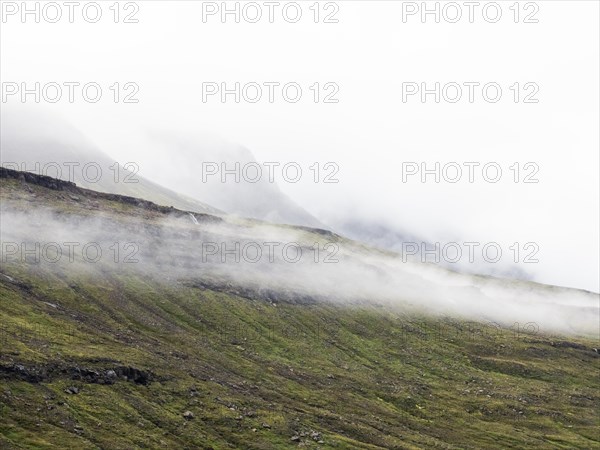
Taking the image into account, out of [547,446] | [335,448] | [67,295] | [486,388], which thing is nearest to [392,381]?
[486,388]

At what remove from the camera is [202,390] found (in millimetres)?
137500

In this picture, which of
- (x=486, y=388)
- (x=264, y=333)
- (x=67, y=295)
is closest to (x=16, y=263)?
(x=67, y=295)

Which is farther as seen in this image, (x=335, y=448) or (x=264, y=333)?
(x=264, y=333)

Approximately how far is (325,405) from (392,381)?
41047mm

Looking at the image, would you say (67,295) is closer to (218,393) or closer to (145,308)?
(145,308)

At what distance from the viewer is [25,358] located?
390 feet

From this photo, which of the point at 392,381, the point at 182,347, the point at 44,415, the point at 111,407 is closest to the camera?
the point at 44,415

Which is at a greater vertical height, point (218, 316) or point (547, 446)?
point (218, 316)

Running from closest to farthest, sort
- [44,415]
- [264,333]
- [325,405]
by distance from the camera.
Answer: [44,415]
[325,405]
[264,333]

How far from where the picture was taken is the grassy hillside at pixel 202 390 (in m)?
111

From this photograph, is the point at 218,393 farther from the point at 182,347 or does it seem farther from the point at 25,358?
the point at 25,358

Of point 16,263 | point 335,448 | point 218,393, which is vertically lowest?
point 335,448

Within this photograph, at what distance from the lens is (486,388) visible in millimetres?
194000

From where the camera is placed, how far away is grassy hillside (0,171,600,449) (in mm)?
111438
